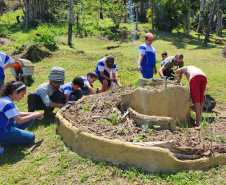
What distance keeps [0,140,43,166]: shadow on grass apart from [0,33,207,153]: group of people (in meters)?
0.10

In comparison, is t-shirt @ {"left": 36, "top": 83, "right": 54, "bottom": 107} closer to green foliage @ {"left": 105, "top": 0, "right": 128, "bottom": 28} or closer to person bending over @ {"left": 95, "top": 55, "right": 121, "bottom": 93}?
person bending over @ {"left": 95, "top": 55, "right": 121, "bottom": 93}

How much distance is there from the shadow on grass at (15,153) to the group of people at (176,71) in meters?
3.03

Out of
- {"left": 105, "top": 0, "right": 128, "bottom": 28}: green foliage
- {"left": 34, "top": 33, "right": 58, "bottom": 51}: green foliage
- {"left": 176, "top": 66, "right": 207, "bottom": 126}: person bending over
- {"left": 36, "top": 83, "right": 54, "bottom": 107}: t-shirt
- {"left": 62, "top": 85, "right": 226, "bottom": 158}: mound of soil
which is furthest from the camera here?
{"left": 105, "top": 0, "right": 128, "bottom": 28}: green foliage

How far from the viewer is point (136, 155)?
3469mm

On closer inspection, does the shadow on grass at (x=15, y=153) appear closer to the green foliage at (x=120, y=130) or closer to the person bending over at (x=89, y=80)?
the green foliage at (x=120, y=130)

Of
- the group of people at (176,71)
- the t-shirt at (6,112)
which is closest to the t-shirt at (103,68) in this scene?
the group of people at (176,71)

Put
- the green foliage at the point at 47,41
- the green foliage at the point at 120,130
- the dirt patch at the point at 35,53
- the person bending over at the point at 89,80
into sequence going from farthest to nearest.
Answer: the green foliage at the point at 47,41 < the dirt patch at the point at 35,53 < the person bending over at the point at 89,80 < the green foliage at the point at 120,130

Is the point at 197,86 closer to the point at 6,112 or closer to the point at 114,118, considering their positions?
the point at 114,118

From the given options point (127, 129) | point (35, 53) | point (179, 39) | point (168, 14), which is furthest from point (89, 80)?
point (168, 14)

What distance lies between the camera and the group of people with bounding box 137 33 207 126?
17.1 feet

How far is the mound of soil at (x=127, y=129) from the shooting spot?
11.9ft

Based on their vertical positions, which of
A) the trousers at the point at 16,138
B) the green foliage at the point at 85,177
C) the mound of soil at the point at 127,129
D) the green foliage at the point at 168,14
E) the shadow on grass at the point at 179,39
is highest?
the green foliage at the point at 168,14

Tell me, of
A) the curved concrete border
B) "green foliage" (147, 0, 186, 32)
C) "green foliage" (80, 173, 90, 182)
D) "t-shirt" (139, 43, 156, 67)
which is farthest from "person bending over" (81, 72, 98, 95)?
"green foliage" (147, 0, 186, 32)

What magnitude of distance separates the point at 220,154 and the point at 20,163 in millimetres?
3070
